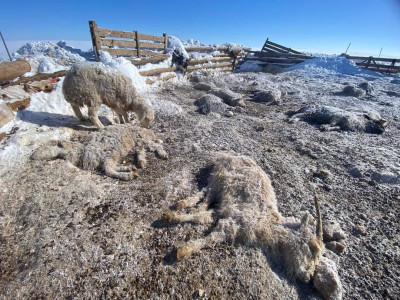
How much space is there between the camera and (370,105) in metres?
9.70

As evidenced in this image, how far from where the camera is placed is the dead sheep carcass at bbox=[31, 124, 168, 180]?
163 inches

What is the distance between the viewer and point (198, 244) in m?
2.70

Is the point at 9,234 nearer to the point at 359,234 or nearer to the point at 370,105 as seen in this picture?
the point at 359,234

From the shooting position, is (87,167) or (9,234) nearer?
(9,234)

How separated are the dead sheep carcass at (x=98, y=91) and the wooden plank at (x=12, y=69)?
202cm

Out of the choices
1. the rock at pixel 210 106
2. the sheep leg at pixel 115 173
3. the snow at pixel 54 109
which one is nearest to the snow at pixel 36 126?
the snow at pixel 54 109

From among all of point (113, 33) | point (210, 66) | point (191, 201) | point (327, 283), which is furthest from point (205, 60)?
point (327, 283)

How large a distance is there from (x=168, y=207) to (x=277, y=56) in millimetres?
21581

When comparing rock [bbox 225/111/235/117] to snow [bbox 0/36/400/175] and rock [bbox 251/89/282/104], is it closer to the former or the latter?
snow [bbox 0/36/400/175]

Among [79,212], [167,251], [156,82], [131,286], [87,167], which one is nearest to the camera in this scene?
[131,286]

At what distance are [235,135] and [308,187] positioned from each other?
2544mm

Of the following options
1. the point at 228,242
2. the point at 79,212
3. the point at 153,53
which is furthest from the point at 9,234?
the point at 153,53

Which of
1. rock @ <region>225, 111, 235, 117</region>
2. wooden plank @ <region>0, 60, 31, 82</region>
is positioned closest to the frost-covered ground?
wooden plank @ <region>0, 60, 31, 82</region>

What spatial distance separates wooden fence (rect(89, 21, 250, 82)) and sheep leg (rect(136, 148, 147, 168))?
6121mm
